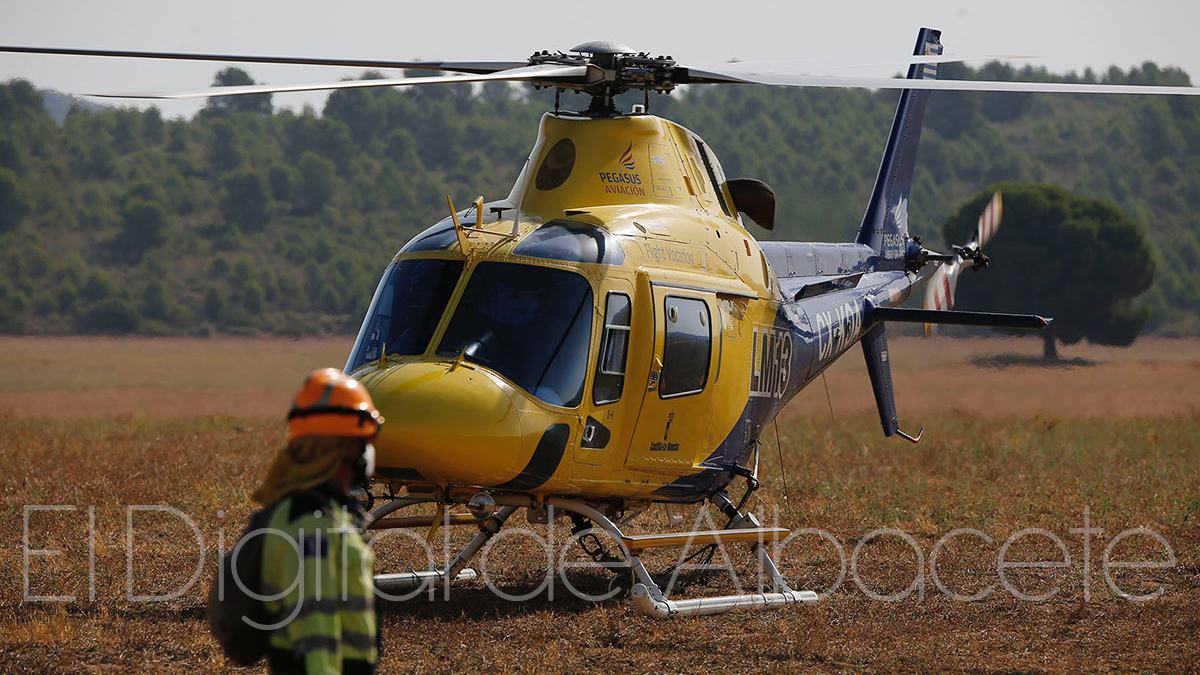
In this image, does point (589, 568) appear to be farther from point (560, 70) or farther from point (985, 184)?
point (985, 184)

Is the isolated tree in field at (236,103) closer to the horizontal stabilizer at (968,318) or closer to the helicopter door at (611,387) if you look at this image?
the horizontal stabilizer at (968,318)

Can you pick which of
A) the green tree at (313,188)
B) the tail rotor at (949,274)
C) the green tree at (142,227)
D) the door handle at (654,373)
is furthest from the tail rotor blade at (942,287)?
the green tree at (313,188)

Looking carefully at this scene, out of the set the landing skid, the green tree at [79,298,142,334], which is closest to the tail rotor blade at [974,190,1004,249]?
the landing skid

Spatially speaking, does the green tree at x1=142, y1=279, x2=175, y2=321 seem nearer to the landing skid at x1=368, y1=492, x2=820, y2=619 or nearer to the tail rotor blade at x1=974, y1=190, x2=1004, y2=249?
the tail rotor blade at x1=974, y1=190, x2=1004, y2=249

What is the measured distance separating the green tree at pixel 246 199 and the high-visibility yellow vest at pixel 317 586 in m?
54.3

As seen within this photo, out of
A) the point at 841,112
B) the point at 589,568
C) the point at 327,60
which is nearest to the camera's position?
the point at 327,60

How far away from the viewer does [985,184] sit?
207ft

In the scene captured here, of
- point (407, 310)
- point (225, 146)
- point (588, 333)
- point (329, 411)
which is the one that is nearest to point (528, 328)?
point (588, 333)

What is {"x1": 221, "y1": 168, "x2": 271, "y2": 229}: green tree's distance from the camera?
5762 cm

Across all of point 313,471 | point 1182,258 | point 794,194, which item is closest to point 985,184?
point 1182,258

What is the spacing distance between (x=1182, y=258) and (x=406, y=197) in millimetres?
28017

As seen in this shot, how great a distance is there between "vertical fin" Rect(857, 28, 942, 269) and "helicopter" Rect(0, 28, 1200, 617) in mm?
2541

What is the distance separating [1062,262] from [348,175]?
100ft

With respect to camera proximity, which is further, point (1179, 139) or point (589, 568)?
point (1179, 139)
